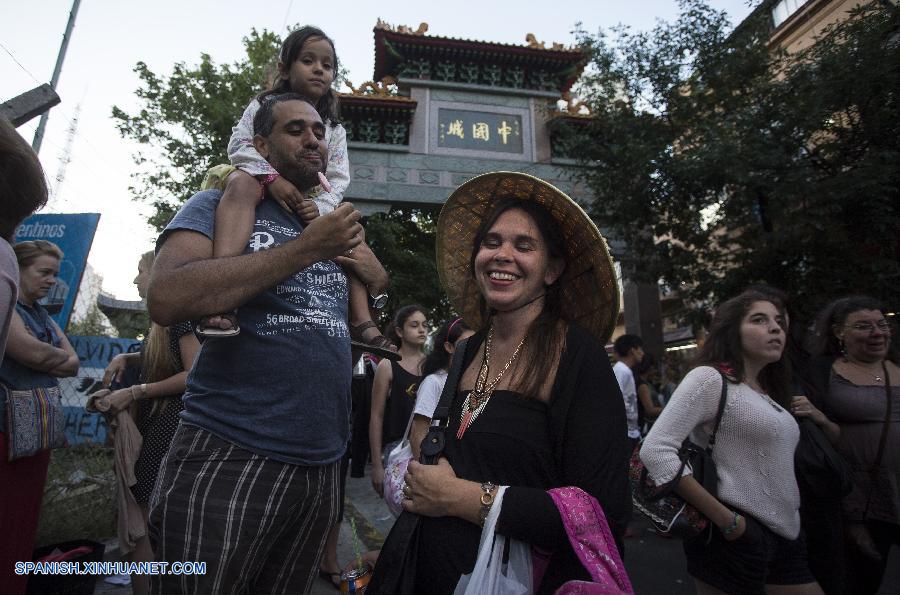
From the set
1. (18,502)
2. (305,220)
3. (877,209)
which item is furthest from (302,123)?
(877,209)

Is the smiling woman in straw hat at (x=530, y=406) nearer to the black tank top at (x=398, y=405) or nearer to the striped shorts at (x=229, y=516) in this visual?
the striped shorts at (x=229, y=516)

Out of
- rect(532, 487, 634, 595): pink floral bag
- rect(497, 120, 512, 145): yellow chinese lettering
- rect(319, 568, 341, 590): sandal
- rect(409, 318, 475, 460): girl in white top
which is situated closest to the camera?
rect(532, 487, 634, 595): pink floral bag

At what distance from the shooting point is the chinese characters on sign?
1427 cm

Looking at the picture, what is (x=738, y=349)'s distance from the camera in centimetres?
265

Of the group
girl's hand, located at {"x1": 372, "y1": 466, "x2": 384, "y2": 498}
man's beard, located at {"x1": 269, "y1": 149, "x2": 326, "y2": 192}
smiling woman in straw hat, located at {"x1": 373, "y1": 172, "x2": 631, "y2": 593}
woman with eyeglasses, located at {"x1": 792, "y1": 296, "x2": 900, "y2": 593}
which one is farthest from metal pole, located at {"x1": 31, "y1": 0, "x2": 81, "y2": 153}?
woman with eyeglasses, located at {"x1": 792, "y1": 296, "x2": 900, "y2": 593}

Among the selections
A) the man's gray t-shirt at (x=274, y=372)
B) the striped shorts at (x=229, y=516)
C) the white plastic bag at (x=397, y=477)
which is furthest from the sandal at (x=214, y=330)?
the white plastic bag at (x=397, y=477)

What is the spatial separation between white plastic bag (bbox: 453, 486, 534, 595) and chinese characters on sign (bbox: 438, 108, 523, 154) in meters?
13.7

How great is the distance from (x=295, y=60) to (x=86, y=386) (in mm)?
8855

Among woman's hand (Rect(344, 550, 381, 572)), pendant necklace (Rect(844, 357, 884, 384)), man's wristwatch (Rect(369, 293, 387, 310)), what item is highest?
man's wristwatch (Rect(369, 293, 387, 310))

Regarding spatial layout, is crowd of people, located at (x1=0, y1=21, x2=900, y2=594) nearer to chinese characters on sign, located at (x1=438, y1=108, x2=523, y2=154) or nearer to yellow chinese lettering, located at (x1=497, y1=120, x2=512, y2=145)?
chinese characters on sign, located at (x1=438, y1=108, x2=523, y2=154)

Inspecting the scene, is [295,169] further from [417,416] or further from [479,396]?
[417,416]

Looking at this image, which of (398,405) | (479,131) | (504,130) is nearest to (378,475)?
(398,405)

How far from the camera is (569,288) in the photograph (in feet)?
6.15

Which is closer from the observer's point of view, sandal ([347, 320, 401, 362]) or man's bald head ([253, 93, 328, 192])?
man's bald head ([253, 93, 328, 192])
